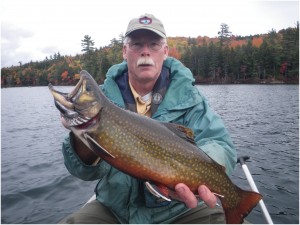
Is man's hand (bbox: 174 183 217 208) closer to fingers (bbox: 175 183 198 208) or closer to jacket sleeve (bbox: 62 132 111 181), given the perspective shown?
fingers (bbox: 175 183 198 208)

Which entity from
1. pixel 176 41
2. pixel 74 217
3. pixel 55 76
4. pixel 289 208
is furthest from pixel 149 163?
pixel 176 41

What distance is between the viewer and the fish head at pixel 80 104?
9.86 ft

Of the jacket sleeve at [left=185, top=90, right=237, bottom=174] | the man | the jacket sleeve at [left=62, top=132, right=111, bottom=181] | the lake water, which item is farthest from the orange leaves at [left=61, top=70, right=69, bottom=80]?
the jacket sleeve at [left=62, top=132, right=111, bottom=181]

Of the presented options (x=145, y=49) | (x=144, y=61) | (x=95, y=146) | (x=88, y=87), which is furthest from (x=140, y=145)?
(x=145, y=49)

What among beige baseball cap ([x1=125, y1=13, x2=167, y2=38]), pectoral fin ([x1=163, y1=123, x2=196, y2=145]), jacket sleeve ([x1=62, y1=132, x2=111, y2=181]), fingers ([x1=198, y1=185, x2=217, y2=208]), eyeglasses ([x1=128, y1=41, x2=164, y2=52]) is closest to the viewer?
fingers ([x1=198, y1=185, x2=217, y2=208])

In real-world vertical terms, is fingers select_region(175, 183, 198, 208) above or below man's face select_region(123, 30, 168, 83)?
below

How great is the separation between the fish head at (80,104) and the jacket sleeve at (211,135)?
1362 mm

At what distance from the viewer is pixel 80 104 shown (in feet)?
9.90

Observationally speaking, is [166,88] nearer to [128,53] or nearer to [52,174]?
[128,53]

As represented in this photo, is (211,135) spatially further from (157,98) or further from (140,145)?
(140,145)

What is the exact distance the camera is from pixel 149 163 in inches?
119

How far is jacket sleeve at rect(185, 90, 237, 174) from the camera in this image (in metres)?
3.58

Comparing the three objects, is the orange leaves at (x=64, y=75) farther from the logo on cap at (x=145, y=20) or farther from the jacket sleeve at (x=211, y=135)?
the jacket sleeve at (x=211, y=135)

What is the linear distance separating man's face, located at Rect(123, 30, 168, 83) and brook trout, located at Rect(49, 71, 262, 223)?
1201 millimetres
